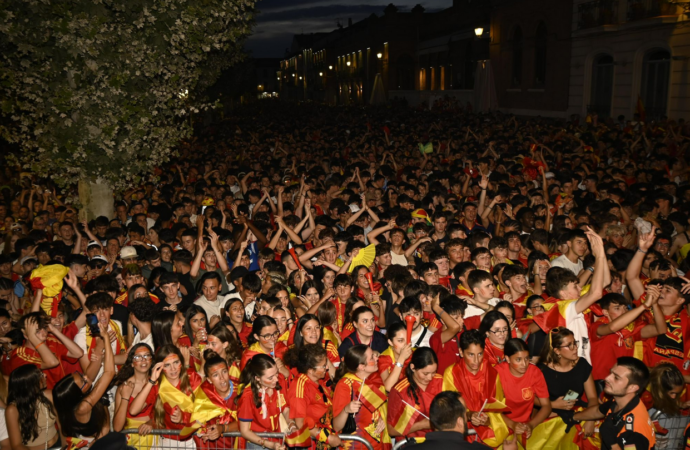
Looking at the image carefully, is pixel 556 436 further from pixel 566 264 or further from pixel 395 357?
pixel 566 264

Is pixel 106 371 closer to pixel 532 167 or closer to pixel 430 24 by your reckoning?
pixel 532 167

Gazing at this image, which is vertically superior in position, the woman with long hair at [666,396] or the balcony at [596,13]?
the balcony at [596,13]

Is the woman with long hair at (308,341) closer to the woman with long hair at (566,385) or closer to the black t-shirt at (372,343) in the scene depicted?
the black t-shirt at (372,343)

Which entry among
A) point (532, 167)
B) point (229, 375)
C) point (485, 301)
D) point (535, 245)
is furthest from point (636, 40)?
point (229, 375)

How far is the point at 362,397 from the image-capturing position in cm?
448

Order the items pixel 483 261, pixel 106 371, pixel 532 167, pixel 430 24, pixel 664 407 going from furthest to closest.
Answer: pixel 430 24 → pixel 532 167 → pixel 483 261 → pixel 106 371 → pixel 664 407

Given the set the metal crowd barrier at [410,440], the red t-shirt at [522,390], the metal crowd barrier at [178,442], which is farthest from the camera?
the red t-shirt at [522,390]

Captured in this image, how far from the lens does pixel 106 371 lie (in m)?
4.75

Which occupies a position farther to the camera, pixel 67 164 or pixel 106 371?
pixel 67 164

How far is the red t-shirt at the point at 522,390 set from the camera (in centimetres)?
455

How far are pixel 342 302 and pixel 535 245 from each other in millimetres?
3134

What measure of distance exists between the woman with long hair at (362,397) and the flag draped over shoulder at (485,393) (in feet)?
1.97

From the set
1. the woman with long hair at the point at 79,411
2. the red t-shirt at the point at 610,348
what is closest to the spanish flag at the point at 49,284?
the woman with long hair at the point at 79,411

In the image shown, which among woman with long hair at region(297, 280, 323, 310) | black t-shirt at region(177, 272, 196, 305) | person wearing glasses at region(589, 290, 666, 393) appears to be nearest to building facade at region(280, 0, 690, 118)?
person wearing glasses at region(589, 290, 666, 393)
